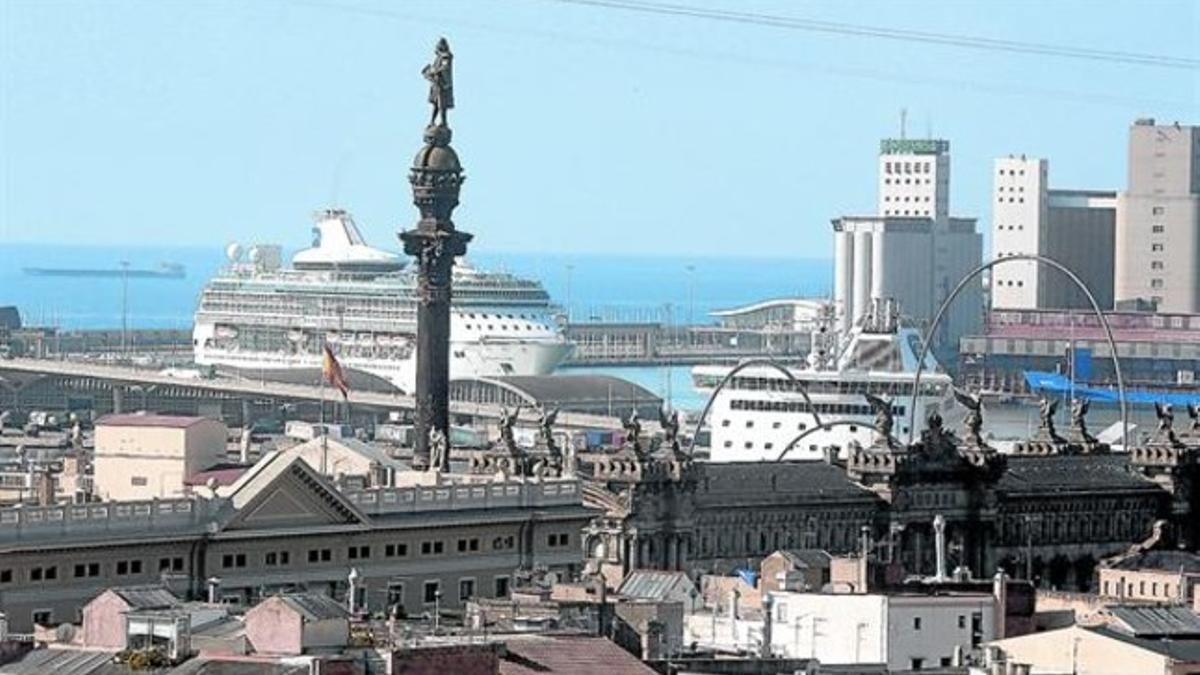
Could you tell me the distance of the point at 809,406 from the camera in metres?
152

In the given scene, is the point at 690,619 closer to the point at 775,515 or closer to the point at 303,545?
the point at 303,545

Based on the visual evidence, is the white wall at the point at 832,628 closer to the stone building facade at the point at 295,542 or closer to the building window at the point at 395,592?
the stone building facade at the point at 295,542

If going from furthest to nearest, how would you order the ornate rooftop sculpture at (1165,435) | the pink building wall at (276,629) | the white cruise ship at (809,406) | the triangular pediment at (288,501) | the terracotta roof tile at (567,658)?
the white cruise ship at (809,406) → the ornate rooftop sculpture at (1165,435) → the triangular pediment at (288,501) → the terracotta roof tile at (567,658) → the pink building wall at (276,629)

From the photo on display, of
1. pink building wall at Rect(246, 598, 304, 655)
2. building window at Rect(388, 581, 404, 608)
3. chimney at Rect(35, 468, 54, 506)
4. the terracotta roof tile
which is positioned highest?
chimney at Rect(35, 468, 54, 506)

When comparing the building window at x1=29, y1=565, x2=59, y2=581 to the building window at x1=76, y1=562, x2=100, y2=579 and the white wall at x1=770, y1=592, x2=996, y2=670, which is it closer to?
the building window at x1=76, y1=562, x2=100, y2=579

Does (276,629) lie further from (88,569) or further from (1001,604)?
(88,569)

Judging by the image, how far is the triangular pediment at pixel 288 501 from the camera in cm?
7944

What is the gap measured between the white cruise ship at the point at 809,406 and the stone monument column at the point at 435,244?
1396 inches

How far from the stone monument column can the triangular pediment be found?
27.6 metres

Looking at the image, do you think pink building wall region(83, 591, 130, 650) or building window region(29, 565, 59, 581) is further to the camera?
building window region(29, 565, 59, 581)

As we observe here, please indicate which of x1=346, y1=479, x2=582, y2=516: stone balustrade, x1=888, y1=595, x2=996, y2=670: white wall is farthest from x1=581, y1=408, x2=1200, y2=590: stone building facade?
x1=888, y1=595, x2=996, y2=670: white wall

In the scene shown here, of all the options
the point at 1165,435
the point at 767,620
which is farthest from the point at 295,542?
the point at 1165,435

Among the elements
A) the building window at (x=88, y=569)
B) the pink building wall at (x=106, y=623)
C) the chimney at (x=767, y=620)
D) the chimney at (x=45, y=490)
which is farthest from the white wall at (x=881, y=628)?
the chimney at (x=45, y=490)

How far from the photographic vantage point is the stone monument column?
110562 mm
